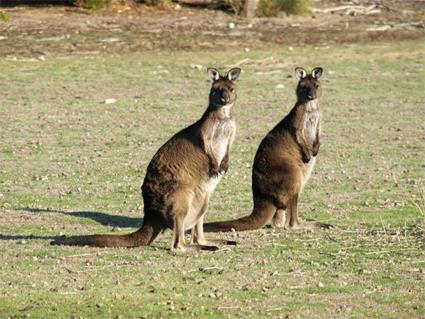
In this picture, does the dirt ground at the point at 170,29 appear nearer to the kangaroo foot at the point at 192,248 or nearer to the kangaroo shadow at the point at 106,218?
the kangaroo shadow at the point at 106,218

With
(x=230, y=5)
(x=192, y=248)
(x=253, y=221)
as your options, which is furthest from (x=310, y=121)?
(x=230, y=5)

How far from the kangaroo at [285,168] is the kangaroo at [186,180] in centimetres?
62

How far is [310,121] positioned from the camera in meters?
10.8

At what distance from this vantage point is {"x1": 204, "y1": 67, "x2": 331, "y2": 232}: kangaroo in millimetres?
10125

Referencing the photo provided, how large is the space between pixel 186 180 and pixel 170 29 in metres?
15.4

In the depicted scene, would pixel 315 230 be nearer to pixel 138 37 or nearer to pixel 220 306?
pixel 220 306

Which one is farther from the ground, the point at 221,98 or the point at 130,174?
the point at 221,98

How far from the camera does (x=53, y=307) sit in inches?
294

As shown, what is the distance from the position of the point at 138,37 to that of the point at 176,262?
1511 cm

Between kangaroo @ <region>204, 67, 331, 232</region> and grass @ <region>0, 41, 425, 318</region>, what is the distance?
0.54 ft

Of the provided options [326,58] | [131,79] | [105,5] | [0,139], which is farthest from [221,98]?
[105,5]

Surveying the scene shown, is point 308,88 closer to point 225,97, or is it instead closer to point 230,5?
point 225,97

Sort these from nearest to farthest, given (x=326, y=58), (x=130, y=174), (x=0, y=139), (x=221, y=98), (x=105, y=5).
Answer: (x=221, y=98), (x=130, y=174), (x=0, y=139), (x=326, y=58), (x=105, y=5)

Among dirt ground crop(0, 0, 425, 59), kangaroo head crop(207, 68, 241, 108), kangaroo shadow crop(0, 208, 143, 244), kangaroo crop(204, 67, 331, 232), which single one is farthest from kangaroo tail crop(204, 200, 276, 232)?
dirt ground crop(0, 0, 425, 59)
